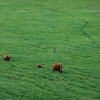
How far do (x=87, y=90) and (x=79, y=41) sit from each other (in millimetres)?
3901

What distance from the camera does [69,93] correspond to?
6.43 metres

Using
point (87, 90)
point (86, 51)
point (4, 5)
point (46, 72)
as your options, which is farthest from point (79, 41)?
point (4, 5)

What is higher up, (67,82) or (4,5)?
(4,5)

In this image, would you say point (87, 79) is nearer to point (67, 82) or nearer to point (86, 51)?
point (67, 82)

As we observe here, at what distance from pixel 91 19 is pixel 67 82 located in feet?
22.3

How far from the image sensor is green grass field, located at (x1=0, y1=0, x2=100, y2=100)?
6.54 metres

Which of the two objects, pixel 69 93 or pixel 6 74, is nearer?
pixel 69 93

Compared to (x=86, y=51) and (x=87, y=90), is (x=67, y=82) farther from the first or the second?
(x=86, y=51)

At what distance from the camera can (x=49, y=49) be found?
9.39 meters

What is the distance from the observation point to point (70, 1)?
17047 millimetres

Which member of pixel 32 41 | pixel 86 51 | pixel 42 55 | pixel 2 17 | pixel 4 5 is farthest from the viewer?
pixel 4 5

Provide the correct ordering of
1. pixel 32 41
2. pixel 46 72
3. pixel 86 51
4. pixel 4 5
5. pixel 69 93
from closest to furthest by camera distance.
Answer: pixel 69 93
pixel 46 72
pixel 86 51
pixel 32 41
pixel 4 5

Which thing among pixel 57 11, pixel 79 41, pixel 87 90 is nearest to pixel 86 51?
pixel 79 41

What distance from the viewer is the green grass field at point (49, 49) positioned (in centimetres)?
654
